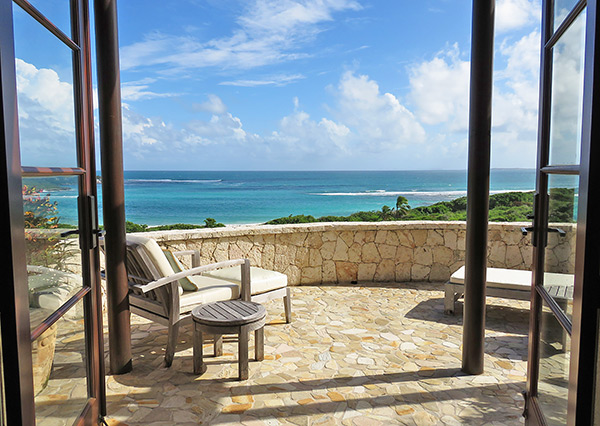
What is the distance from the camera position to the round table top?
9.11 feet

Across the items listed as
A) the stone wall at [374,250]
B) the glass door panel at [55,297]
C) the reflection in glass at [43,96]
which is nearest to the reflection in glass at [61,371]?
the glass door panel at [55,297]

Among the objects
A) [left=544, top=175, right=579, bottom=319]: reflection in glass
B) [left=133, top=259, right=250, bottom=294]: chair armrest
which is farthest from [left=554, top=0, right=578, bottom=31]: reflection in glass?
[left=133, top=259, right=250, bottom=294]: chair armrest

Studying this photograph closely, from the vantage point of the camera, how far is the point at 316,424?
2.33 metres

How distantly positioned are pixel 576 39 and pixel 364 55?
34234 millimetres

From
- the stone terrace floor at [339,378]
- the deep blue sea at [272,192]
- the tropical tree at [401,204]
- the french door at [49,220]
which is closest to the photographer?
the french door at [49,220]

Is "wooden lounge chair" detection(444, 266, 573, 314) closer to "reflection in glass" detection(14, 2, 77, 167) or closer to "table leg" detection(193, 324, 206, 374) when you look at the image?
"table leg" detection(193, 324, 206, 374)

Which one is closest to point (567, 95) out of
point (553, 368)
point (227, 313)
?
point (553, 368)

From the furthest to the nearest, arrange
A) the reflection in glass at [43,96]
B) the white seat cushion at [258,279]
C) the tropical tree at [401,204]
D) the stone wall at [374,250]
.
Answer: the tropical tree at [401,204], the stone wall at [374,250], the white seat cushion at [258,279], the reflection in glass at [43,96]

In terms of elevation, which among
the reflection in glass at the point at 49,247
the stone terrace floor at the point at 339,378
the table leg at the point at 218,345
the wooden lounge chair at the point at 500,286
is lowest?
the stone terrace floor at the point at 339,378

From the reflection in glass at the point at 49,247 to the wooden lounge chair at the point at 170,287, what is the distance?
3.84 feet

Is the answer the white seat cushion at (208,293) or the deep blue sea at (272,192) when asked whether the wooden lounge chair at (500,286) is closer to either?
the white seat cushion at (208,293)

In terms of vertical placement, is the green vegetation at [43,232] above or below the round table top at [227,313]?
above

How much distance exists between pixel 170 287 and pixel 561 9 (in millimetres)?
2564

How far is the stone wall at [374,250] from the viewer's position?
5156 millimetres
